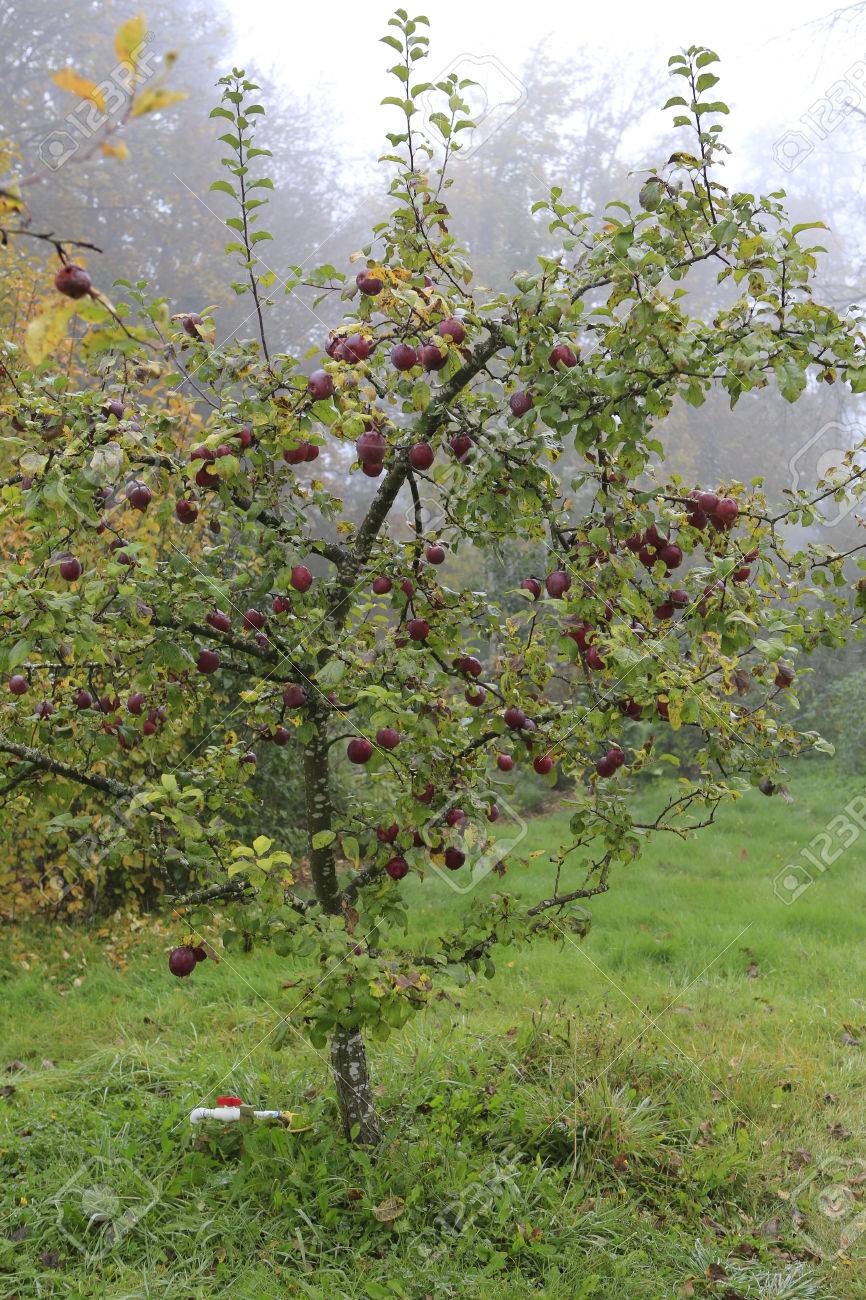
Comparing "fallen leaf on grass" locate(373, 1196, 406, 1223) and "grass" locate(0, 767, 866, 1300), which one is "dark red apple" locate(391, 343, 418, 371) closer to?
"grass" locate(0, 767, 866, 1300)

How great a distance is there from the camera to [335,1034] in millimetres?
2949

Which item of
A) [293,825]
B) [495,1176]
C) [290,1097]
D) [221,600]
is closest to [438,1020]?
[290,1097]

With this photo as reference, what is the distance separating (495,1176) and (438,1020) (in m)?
1.50

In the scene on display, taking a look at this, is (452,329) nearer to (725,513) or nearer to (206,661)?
(725,513)

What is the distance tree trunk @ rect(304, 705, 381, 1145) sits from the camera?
9.80ft

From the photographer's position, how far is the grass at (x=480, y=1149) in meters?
2.69

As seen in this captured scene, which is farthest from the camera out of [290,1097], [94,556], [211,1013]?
[94,556]

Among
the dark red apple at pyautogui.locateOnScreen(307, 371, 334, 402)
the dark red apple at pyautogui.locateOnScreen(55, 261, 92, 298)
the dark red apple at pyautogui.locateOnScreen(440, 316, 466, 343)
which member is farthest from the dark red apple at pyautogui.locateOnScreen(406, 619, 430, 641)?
the dark red apple at pyautogui.locateOnScreen(55, 261, 92, 298)

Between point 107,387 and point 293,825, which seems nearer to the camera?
point 107,387

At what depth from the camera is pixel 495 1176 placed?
295 cm

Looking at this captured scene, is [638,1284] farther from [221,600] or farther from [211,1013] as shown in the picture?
[211,1013]

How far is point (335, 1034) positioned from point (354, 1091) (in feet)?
0.74

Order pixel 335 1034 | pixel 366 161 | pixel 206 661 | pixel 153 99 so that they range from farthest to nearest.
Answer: pixel 366 161, pixel 335 1034, pixel 206 661, pixel 153 99

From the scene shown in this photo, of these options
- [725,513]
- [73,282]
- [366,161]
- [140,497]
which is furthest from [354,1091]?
[366,161]
